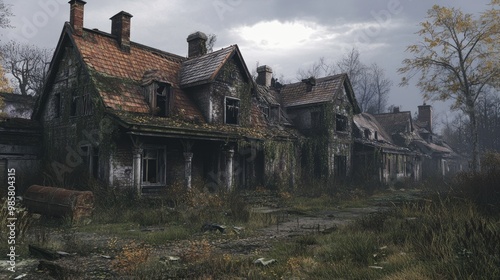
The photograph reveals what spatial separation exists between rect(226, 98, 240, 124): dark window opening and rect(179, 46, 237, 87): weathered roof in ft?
6.90

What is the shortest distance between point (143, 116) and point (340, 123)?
53.6ft

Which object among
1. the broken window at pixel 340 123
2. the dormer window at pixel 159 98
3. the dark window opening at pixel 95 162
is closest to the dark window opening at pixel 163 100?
the dormer window at pixel 159 98

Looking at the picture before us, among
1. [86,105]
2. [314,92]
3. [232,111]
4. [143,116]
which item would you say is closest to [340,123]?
[314,92]

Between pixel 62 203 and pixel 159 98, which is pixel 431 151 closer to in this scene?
pixel 159 98

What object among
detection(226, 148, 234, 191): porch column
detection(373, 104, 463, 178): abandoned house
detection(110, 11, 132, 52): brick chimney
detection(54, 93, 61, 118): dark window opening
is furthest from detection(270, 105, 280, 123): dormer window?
detection(373, 104, 463, 178): abandoned house

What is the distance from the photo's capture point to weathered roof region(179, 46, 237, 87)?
18312 mm

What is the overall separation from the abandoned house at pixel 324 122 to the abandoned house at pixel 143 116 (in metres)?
4.75

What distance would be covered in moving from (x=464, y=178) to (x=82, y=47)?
1672 centimetres

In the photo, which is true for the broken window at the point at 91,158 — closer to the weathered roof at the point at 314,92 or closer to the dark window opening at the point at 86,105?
the dark window opening at the point at 86,105

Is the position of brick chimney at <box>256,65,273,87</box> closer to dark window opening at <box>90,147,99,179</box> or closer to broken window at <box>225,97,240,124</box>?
broken window at <box>225,97,240,124</box>

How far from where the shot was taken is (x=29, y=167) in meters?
17.7

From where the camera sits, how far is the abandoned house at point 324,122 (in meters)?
25.0

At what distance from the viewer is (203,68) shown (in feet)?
62.6

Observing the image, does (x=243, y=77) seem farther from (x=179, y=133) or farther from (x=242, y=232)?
(x=242, y=232)
